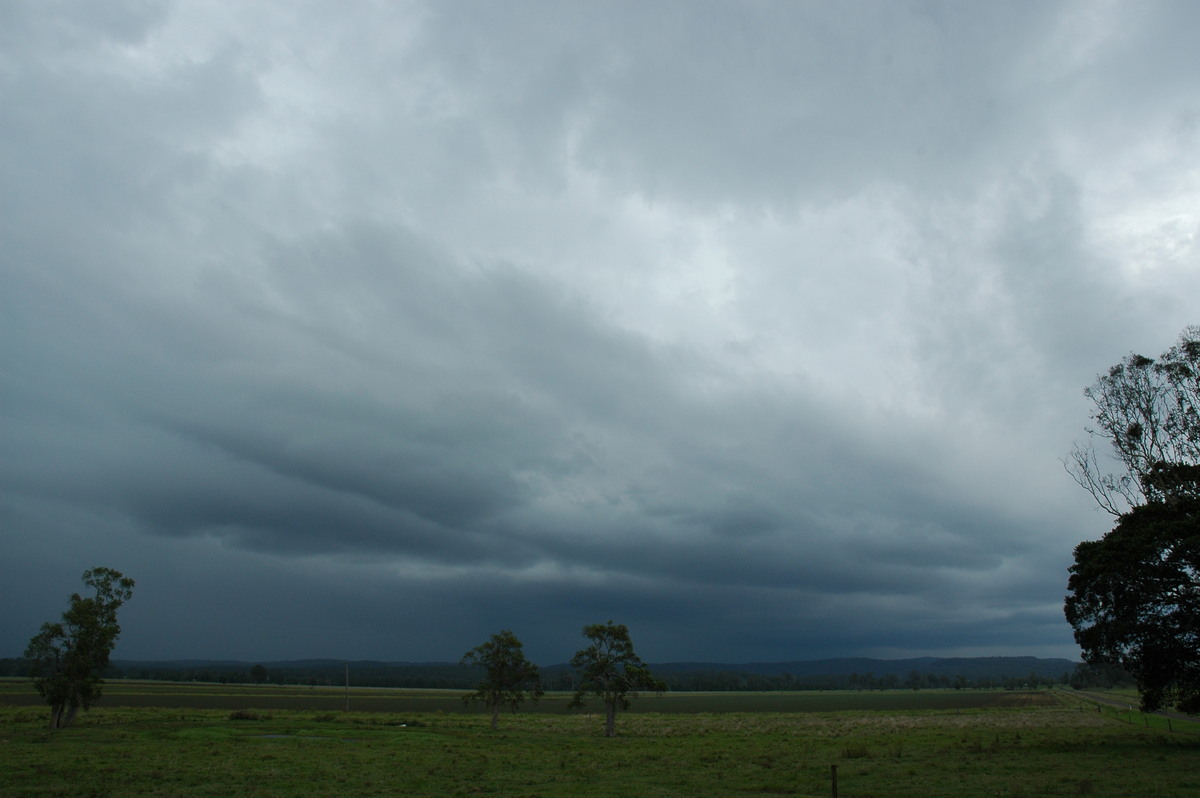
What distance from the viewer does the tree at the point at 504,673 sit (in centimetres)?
6819

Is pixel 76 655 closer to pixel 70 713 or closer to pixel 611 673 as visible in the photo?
pixel 70 713

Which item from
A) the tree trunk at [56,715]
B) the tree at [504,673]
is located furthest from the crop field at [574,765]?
the tree at [504,673]

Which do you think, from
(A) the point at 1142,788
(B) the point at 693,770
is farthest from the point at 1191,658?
(B) the point at 693,770

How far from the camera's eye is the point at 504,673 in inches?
2702

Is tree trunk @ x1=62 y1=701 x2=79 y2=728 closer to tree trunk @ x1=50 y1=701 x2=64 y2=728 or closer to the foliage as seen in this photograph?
tree trunk @ x1=50 y1=701 x2=64 y2=728

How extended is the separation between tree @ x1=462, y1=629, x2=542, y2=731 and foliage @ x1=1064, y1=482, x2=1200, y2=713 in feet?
158

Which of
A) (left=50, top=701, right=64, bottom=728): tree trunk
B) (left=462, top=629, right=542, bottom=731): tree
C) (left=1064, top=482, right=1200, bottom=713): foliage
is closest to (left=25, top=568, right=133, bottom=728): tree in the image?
(left=50, top=701, right=64, bottom=728): tree trunk

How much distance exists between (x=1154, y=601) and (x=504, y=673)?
5249 centimetres

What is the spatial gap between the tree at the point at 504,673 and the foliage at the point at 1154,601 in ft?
158

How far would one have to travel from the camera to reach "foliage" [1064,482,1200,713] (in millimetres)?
33344

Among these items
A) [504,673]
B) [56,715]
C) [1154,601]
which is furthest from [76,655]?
[1154,601]

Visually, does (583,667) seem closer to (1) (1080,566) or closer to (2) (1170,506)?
(1) (1080,566)

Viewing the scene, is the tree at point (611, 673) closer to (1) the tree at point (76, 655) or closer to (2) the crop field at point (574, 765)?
(2) the crop field at point (574, 765)

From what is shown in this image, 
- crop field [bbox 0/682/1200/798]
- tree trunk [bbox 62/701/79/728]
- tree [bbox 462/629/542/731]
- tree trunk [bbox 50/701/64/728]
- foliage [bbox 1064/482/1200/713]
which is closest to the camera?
crop field [bbox 0/682/1200/798]
